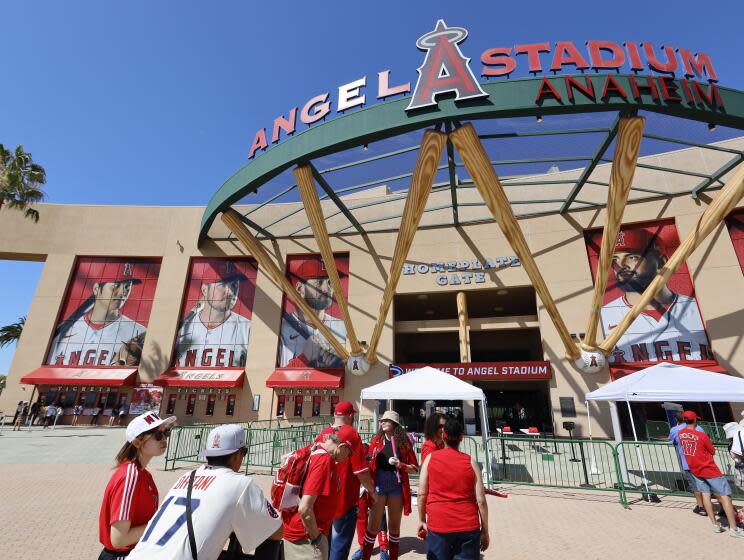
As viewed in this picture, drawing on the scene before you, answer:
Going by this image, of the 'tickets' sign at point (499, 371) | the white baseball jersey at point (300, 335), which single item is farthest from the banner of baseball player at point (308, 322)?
the 'tickets' sign at point (499, 371)

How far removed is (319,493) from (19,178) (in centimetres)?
2998

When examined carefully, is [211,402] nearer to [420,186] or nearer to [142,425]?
[420,186]

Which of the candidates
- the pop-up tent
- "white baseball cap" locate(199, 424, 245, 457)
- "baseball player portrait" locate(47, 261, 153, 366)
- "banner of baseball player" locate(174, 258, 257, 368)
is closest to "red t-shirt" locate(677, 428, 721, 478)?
the pop-up tent

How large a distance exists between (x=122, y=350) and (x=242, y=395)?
917 centimetres

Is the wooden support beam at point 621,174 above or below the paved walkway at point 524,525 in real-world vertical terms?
above

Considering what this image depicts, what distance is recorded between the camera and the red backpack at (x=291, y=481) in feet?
10.9

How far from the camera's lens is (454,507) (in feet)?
11.4

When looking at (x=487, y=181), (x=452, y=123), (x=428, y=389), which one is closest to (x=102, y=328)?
(x=428, y=389)

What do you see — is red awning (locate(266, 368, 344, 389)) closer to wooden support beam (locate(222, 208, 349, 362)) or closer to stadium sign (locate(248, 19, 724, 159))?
wooden support beam (locate(222, 208, 349, 362))

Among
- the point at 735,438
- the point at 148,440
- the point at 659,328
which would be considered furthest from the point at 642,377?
the point at 659,328

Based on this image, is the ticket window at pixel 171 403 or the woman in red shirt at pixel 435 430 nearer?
the woman in red shirt at pixel 435 430

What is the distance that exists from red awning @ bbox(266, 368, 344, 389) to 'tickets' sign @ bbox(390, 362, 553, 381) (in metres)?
4.26

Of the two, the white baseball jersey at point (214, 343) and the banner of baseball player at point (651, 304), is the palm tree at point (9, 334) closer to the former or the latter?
the white baseball jersey at point (214, 343)

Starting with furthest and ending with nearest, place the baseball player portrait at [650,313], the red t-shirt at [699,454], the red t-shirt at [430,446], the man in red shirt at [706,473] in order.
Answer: the baseball player portrait at [650,313] < the red t-shirt at [699,454] < the man in red shirt at [706,473] < the red t-shirt at [430,446]
